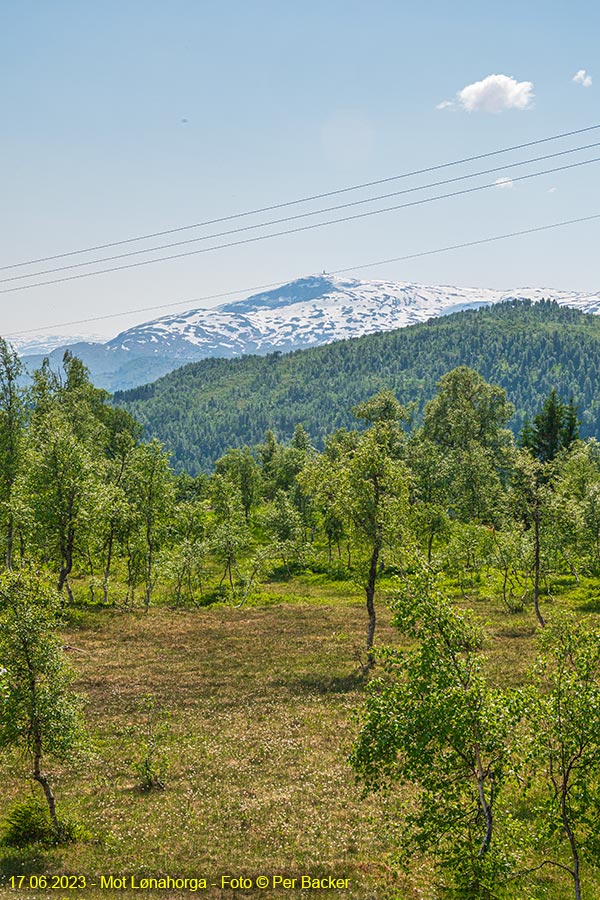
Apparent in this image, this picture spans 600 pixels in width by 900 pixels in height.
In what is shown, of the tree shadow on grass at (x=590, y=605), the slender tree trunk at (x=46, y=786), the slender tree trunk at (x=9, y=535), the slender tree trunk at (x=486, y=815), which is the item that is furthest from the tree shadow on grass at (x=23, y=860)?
the tree shadow on grass at (x=590, y=605)

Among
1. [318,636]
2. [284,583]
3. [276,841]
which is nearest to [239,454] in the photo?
[284,583]

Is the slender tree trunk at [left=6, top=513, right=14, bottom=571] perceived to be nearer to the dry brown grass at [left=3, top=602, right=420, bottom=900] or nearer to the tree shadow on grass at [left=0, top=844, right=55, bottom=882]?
the dry brown grass at [left=3, top=602, right=420, bottom=900]

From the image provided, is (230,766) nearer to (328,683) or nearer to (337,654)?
(328,683)

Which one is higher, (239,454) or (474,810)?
(239,454)

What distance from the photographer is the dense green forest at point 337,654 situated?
13.5m

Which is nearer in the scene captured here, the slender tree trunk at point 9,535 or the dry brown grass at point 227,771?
the dry brown grass at point 227,771

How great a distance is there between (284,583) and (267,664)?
38.5 m

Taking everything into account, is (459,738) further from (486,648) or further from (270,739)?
(486,648)

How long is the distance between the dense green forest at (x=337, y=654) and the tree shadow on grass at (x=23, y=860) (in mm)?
114

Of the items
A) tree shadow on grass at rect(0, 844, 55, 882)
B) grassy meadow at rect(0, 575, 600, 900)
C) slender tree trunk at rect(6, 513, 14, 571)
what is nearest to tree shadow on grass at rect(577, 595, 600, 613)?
grassy meadow at rect(0, 575, 600, 900)

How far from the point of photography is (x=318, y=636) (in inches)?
1834

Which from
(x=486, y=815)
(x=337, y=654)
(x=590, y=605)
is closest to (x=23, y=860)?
(x=486, y=815)

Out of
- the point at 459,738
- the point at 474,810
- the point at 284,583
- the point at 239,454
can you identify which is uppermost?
the point at 239,454

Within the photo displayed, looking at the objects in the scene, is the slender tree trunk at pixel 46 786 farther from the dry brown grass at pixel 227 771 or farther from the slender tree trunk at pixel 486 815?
the slender tree trunk at pixel 486 815
